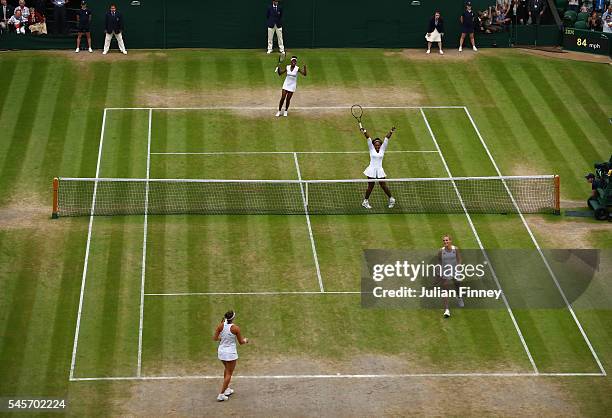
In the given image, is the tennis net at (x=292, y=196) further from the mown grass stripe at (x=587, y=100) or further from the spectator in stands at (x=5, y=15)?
the spectator in stands at (x=5, y=15)

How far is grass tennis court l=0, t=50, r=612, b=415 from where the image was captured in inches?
1415

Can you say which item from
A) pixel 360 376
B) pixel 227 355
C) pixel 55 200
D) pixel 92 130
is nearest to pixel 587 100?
pixel 92 130

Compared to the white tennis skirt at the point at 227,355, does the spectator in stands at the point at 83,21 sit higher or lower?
higher

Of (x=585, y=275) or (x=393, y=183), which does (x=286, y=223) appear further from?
(x=585, y=275)

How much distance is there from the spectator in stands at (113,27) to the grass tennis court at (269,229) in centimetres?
111

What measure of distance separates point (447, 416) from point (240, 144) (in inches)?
709

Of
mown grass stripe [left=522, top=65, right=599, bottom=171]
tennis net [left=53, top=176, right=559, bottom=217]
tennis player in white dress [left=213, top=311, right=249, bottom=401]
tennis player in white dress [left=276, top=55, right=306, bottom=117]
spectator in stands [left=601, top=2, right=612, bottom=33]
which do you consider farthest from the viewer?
spectator in stands [left=601, top=2, right=612, bottom=33]

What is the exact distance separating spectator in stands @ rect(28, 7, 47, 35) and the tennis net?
41.2ft

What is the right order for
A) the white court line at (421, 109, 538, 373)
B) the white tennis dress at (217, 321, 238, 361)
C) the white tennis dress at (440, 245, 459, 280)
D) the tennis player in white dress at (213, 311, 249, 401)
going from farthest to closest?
the white tennis dress at (440, 245, 459, 280) → the white court line at (421, 109, 538, 373) → the white tennis dress at (217, 321, 238, 361) → the tennis player in white dress at (213, 311, 249, 401)

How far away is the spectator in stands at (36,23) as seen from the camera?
56.0 m

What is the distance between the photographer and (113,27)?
55.5 meters

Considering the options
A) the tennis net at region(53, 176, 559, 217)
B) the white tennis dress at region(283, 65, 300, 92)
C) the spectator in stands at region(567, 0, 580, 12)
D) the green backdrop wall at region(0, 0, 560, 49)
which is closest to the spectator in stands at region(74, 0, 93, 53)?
the green backdrop wall at region(0, 0, 560, 49)

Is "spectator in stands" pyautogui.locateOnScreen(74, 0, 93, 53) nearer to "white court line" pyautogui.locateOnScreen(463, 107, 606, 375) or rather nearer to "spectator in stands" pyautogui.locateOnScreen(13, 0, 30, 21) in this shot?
"spectator in stands" pyautogui.locateOnScreen(13, 0, 30, 21)

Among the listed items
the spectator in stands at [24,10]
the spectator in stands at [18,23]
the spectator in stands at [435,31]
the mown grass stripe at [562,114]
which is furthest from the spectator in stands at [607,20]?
the spectator in stands at [18,23]
